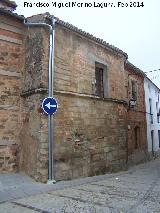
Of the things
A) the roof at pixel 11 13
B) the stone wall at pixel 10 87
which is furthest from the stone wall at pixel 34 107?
the roof at pixel 11 13

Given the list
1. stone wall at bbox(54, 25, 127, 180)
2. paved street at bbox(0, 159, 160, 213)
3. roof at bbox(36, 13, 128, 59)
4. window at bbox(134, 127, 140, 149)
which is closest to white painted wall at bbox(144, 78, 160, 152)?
window at bbox(134, 127, 140, 149)

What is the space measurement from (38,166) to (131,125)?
8.43 metres

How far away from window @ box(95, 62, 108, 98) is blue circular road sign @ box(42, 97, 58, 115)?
130 inches

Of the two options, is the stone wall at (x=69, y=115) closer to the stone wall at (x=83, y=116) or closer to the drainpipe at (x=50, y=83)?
the stone wall at (x=83, y=116)

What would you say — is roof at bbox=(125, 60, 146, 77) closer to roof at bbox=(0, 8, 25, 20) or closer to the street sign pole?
roof at bbox=(0, 8, 25, 20)

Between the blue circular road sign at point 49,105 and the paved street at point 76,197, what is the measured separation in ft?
6.93

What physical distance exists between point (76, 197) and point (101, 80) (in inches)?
233

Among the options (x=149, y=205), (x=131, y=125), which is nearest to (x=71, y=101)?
(x=149, y=205)

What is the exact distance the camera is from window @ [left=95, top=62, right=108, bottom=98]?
10750 millimetres

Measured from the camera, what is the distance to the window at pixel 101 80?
10750 millimetres

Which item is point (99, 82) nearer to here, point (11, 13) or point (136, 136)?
point (11, 13)

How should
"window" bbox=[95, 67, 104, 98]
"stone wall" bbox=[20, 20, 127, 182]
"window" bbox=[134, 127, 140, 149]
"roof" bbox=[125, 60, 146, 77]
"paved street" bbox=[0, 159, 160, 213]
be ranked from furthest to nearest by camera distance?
"window" bbox=[134, 127, 140, 149] < "roof" bbox=[125, 60, 146, 77] < "window" bbox=[95, 67, 104, 98] < "stone wall" bbox=[20, 20, 127, 182] < "paved street" bbox=[0, 159, 160, 213]

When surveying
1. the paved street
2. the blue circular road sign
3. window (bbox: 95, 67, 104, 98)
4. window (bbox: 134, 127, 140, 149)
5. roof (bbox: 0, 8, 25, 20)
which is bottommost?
the paved street

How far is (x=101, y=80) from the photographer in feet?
36.0
